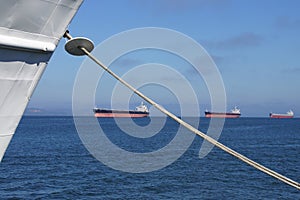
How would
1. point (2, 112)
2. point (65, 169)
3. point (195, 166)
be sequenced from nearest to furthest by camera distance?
1. point (2, 112)
2. point (65, 169)
3. point (195, 166)

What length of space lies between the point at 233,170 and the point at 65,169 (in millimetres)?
14638

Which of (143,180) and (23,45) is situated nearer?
(23,45)

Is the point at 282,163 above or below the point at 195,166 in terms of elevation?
above

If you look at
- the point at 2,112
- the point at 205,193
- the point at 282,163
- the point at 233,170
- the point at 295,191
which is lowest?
the point at 2,112

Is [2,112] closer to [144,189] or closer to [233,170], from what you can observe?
[144,189]

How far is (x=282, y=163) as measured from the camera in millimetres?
39094

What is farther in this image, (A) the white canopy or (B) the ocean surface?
(B) the ocean surface

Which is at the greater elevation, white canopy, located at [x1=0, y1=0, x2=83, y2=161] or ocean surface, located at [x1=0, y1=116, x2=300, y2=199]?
ocean surface, located at [x1=0, y1=116, x2=300, y2=199]

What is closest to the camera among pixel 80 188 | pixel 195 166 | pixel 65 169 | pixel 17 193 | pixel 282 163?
pixel 17 193

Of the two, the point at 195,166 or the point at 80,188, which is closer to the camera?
the point at 80,188

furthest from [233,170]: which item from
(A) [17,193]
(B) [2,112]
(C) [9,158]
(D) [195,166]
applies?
(B) [2,112]

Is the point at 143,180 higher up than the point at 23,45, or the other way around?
the point at 143,180

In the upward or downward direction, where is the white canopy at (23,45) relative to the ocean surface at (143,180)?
downward

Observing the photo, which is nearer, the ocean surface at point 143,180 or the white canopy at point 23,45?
the white canopy at point 23,45
